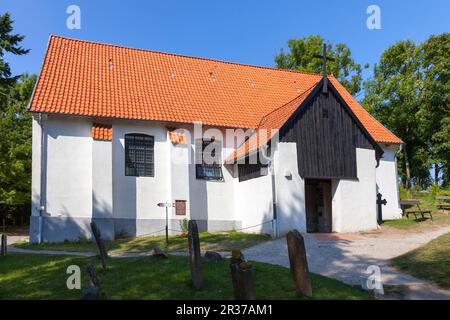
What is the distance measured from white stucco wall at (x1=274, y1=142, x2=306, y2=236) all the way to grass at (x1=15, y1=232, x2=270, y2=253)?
1.04m

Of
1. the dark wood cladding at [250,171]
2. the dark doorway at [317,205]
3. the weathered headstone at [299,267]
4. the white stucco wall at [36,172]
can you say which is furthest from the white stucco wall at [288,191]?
the white stucco wall at [36,172]

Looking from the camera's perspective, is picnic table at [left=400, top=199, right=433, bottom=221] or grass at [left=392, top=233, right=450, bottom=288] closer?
grass at [left=392, top=233, right=450, bottom=288]

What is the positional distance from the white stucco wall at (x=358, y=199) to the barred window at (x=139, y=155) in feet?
26.1

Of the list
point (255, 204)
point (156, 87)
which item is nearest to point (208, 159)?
point (255, 204)

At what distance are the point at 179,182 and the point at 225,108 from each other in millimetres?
4712

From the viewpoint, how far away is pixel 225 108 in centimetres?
2059

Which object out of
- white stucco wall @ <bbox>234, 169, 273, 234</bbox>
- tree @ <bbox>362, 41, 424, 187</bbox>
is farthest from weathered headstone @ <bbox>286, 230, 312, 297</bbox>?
tree @ <bbox>362, 41, 424, 187</bbox>

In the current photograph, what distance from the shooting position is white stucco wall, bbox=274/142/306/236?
1636cm

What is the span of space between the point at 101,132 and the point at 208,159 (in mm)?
4868

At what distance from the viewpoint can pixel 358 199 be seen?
18000 millimetres

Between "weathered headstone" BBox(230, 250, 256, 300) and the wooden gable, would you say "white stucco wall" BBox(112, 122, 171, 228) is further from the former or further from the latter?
"weathered headstone" BBox(230, 250, 256, 300)

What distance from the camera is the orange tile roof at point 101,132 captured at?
55.9 feet

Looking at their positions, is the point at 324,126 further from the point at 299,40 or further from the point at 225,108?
the point at 299,40
